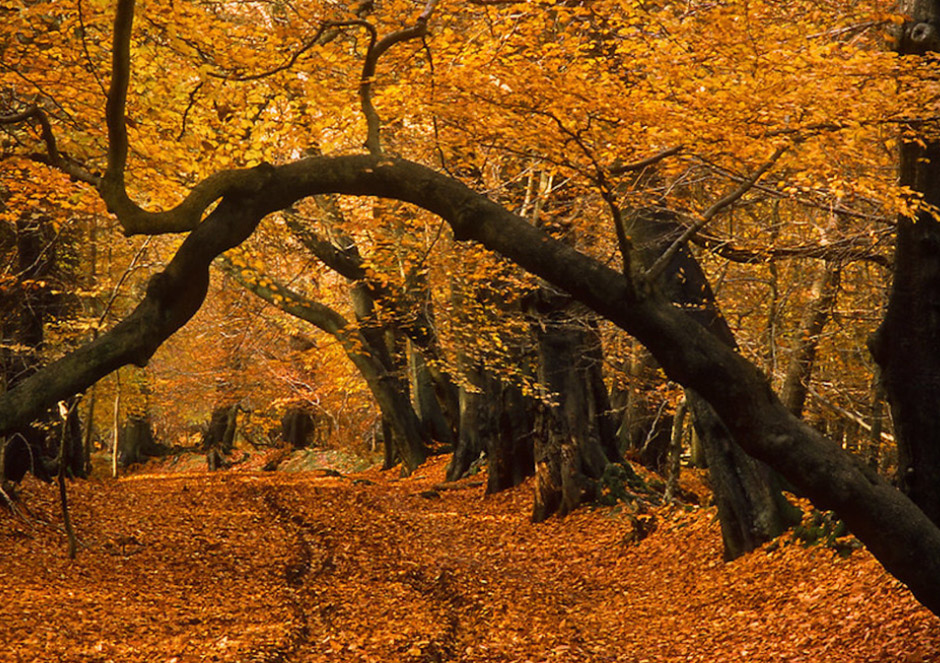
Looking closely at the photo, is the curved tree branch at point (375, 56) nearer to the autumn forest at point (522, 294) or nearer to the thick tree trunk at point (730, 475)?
the autumn forest at point (522, 294)

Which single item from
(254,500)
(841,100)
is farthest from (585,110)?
(254,500)

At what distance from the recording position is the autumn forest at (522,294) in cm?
662

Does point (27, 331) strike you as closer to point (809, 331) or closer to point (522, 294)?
point (522, 294)

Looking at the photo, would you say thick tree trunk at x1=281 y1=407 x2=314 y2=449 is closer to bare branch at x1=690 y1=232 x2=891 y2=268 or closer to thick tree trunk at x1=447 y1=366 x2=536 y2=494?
thick tree trunk at x1=447 y1=366 x2=536 y2=494

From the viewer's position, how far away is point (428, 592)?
35.7 feet

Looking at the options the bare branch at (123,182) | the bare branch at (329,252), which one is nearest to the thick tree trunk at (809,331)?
the bare branch at (123,182)

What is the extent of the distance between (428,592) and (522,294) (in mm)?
5829

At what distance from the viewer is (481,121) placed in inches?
388

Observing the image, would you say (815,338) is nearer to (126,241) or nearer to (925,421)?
(925,421)

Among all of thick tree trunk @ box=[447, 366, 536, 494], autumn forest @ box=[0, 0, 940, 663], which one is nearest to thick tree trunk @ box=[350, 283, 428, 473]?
autumn forest @ box=[0, 0, 940, 663]

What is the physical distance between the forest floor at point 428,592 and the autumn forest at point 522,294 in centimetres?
6

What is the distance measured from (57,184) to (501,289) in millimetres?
7955

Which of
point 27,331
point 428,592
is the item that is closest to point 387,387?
point 27,331

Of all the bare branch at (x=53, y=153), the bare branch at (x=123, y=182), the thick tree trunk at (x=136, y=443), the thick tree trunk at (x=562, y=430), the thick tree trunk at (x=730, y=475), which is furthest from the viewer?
the thick tree trunk at (x=136, y=443)
